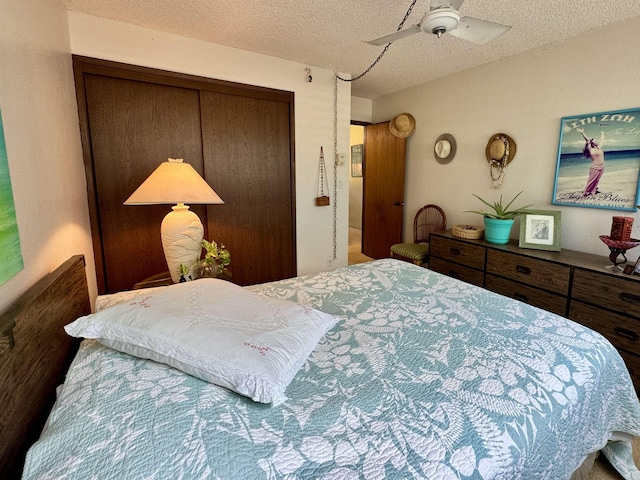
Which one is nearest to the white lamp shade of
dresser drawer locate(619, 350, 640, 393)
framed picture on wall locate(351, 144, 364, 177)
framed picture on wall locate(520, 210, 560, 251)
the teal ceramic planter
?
the teal ceramic planter

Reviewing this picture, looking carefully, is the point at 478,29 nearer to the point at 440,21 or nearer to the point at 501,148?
the point at 440,21

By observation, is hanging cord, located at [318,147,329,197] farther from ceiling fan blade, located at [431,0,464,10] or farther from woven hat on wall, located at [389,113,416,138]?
ceiling fan blade, located at [431,0,464,10]

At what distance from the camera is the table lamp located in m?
1.83

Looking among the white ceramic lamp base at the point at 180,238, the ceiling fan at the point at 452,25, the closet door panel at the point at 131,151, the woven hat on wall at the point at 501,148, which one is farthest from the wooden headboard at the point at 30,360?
the woven hat on wall at the point at 501,148

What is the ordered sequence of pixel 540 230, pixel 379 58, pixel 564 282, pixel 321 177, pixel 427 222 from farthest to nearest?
1. pixel 427 222
2. pixel 321 177
3. pixel 379 58
4. pixel 540 230
5. pixel 564 282

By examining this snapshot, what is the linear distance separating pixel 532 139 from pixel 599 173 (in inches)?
23.6

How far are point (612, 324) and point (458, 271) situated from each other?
3.73 feet

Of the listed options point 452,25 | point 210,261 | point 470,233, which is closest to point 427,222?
point 470,233

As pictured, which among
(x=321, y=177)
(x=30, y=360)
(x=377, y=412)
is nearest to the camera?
(x=377, y=412)

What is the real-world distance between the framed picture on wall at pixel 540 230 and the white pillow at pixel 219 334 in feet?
7.15

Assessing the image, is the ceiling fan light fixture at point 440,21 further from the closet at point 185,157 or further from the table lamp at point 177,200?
the closet at point 185,157

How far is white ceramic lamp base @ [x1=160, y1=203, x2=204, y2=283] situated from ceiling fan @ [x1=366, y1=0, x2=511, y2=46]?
158 cm

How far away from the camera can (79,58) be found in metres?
2.21

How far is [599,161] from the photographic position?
232 cm
